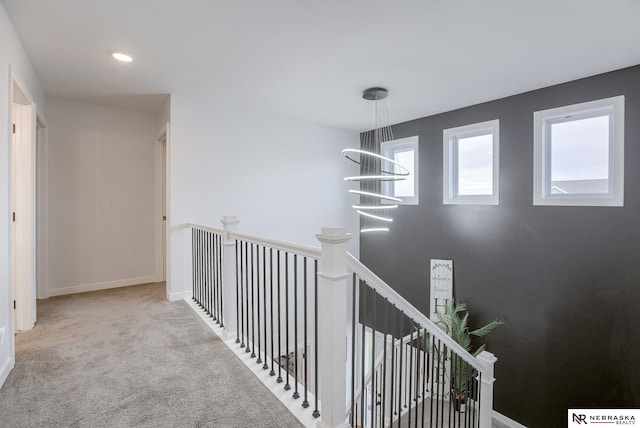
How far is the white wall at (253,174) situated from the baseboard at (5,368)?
1556 millimetres

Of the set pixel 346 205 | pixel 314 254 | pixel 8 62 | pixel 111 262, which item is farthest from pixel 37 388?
pixel 346 205

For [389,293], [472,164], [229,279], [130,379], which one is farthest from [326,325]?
[472,164]

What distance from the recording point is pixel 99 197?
4039 millimetres

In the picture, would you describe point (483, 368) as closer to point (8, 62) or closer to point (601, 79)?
point (601, 79)

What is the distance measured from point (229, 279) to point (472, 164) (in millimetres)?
3438

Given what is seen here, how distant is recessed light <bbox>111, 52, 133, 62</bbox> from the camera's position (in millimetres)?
2623

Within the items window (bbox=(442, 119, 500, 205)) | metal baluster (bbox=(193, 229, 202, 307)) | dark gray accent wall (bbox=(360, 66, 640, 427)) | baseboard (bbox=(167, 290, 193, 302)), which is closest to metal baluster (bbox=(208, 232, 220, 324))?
metal baluster (bbox=(193, 229, 202, 307))

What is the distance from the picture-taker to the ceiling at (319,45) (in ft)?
6.70

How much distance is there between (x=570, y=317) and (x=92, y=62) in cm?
525

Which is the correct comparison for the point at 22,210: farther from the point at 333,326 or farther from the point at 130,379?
the point at 333,326

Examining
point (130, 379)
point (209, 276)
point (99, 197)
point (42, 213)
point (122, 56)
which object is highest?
point (122, 56)

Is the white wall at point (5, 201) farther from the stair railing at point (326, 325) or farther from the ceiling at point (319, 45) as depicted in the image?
the stair railing at point (326, 325)

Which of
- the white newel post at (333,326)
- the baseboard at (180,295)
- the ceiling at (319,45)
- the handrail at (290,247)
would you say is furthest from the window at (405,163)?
the white newel post at (333,326)

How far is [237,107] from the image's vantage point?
4086mm
